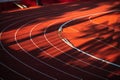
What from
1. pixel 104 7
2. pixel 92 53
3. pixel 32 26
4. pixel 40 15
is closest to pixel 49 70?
pixel 92 53

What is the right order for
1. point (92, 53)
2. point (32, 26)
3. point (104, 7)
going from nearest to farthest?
point (92, 53) → point (32, 26) → point (104, 7)

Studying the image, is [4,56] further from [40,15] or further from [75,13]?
[75,13]

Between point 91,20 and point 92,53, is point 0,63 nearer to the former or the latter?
point 92,53

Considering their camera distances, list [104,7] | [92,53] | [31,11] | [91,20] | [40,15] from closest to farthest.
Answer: [92,53], [91,20], [40,15], [31,11], [104,7]

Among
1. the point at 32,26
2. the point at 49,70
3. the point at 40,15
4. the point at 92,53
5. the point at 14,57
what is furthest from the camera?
the point at 40,15

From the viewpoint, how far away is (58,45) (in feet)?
65.3

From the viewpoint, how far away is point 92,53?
1855 cm

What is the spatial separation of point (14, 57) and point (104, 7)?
2172cm

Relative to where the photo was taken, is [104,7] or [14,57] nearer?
[14,57]

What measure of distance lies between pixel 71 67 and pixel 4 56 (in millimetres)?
5638

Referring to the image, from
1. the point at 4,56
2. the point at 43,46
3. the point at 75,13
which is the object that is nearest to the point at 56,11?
the point at 75,13

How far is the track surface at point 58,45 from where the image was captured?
50.1ft

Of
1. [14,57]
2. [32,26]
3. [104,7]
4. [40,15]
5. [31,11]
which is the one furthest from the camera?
[104,7]

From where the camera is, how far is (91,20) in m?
27.9
